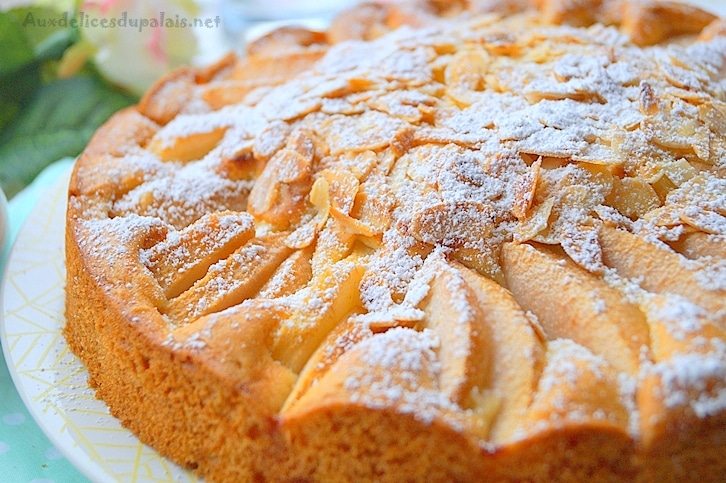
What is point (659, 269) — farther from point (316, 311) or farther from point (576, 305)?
point (316, 311)

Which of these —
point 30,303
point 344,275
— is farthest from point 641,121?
point 30,303

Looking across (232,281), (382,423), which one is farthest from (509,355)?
(232,281)

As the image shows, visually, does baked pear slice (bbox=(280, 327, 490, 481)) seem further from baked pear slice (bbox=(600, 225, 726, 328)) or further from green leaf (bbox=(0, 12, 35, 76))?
green leaf (bbox=(0, 12, 35, 76))

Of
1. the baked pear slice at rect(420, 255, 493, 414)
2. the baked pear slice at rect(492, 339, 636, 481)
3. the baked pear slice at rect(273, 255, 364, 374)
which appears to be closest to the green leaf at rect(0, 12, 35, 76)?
the baked pear slice at rect(273, 255, 364, 374)

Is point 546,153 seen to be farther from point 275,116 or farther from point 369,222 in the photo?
point 275,116

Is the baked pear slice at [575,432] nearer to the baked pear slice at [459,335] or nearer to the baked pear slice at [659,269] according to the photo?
the baked pear slice at [459,335]
